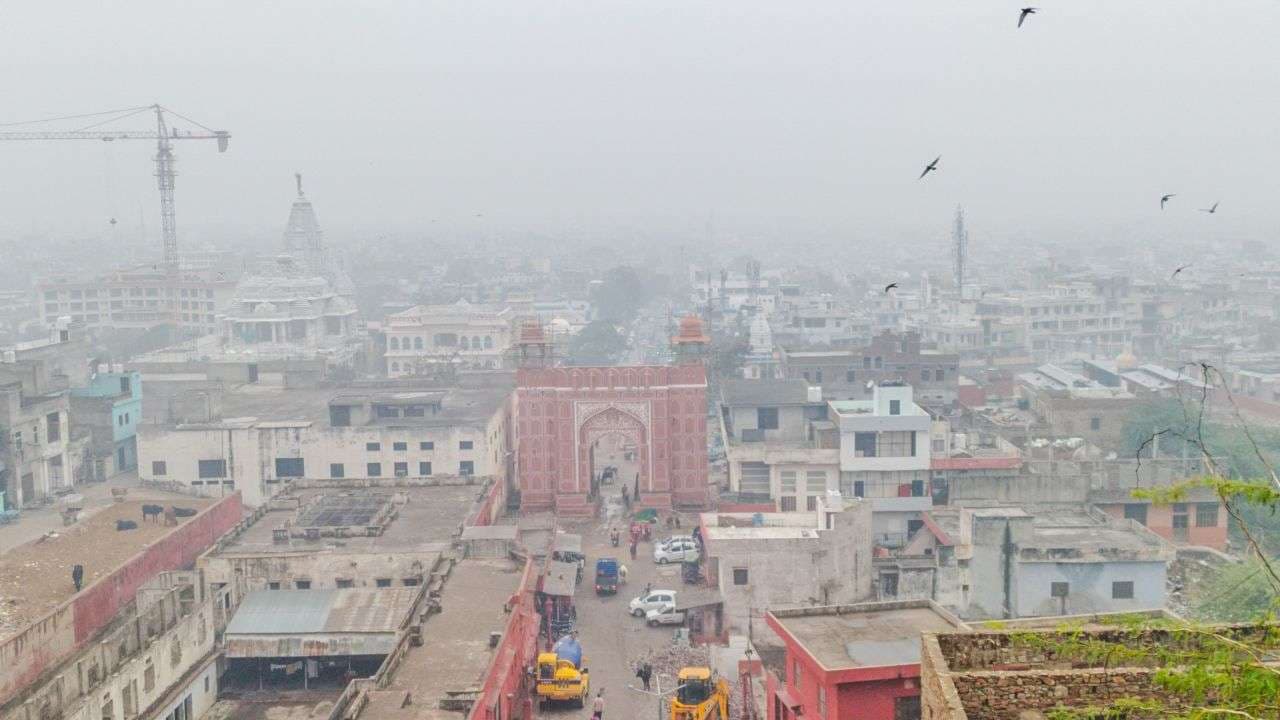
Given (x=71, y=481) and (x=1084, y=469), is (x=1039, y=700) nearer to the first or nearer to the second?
(x=1084, y=469)

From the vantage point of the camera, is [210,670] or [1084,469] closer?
[210,670]

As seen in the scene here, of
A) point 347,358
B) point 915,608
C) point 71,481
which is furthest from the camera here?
point 347,358

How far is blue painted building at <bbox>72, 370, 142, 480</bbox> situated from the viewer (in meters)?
47.2

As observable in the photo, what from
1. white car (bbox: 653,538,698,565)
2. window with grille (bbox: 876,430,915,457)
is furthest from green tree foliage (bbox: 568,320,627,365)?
white car (bbox: 653,538,698,565)

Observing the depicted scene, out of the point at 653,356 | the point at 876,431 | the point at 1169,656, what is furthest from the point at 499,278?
the point at 1169,656

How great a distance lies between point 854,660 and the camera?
17.3 m

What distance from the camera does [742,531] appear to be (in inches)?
1216

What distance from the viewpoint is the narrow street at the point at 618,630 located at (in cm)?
2630

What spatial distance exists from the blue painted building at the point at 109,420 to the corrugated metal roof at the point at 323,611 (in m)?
22.6

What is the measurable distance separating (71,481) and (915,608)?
3397 cm

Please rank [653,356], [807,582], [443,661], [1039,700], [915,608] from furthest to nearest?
[653,356], [807,582], [443,661], [915,608], [1039,700]

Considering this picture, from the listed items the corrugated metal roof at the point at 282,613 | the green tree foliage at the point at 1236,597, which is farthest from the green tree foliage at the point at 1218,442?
the corrugated metal roof at the point at 282,613

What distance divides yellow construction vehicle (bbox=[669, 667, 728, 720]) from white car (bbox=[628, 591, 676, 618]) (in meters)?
5.76

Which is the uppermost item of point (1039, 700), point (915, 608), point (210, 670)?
point (1039, 700)
